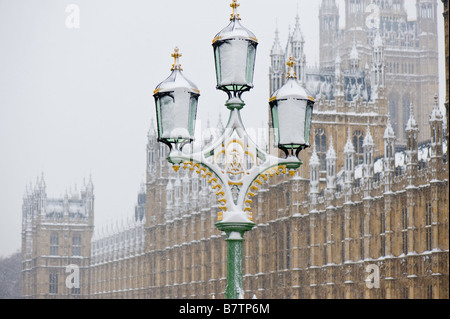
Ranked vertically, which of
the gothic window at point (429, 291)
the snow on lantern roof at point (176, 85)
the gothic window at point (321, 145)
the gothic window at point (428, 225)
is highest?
the gothic window at point (321, 145)

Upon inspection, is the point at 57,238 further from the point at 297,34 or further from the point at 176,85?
the point at 176,85

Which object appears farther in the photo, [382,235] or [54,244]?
[54,244]

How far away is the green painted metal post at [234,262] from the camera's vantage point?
1611 cm

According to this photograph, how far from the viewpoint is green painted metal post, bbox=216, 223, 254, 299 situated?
16.1 m

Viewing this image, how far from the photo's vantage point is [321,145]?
3009 inches

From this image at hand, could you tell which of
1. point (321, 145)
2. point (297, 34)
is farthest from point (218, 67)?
point (321, 145)

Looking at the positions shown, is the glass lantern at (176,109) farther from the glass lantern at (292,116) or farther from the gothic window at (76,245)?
the gothic window at (76,245)

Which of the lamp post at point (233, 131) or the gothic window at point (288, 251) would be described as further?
the gothic window at point (288, 251)

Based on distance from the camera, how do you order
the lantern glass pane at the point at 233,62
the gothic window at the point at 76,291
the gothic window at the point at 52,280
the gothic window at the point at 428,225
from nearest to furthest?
the lantern glass pane at the point at 233,62
the gothic window at the point at 428,225
the gothic window at the point at 52,280
the gothic window at the point at 76,291

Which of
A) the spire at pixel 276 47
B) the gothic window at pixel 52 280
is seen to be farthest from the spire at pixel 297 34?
the gothic window at pixel 52 280

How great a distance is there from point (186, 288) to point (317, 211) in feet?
92.4

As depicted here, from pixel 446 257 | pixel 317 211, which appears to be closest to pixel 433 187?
pixel 446 257

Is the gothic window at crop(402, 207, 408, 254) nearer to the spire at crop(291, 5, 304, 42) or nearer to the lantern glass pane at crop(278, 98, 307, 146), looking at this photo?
the spire at crop(291, 5, 304, 42)

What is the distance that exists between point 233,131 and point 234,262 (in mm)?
2063
